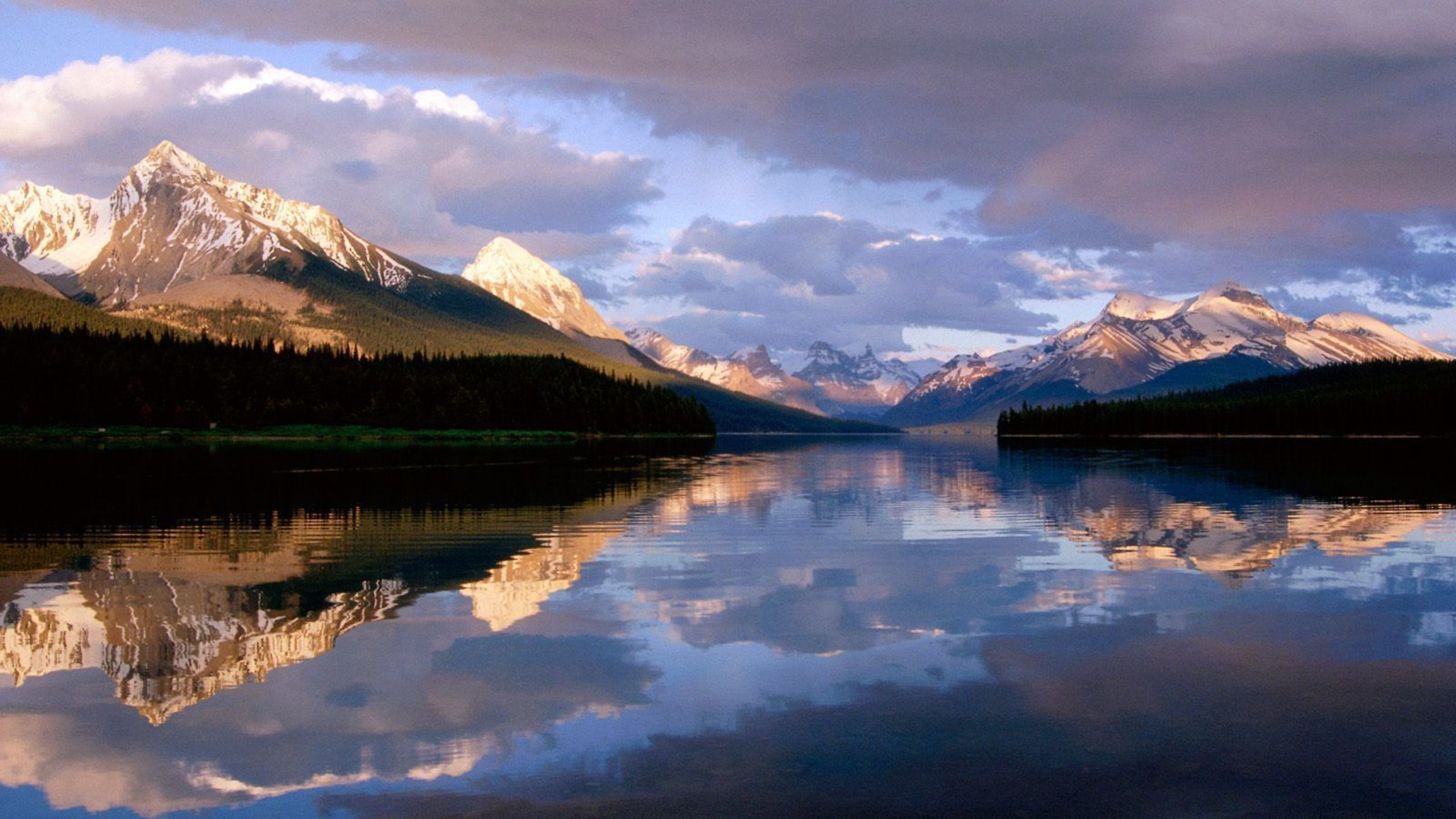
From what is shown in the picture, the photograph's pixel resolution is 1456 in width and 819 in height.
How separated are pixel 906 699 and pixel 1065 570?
18423mm

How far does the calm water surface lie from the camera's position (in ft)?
49.2

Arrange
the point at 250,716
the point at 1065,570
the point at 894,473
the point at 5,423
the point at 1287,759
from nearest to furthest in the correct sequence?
1. the point at 1287,759
2. the point at 250,716
3. the point at 1065,570
4. the point at 894,473
5. the point at 5,423

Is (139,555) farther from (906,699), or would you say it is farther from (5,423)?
(5,423)

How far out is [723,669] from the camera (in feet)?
70.8

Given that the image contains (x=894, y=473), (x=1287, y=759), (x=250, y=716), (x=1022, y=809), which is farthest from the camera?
(x=894, y=473)

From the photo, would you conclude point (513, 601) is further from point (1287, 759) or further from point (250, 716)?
point (1287, 759)

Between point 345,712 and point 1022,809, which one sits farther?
point 345,712

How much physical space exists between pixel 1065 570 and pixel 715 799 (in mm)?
24105

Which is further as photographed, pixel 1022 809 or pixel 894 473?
pixel 894 473

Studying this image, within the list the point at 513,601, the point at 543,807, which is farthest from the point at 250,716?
the point at 513,601

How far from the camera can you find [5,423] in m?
193

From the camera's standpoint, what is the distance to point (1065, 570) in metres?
35.6

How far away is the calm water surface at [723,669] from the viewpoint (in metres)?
15.0

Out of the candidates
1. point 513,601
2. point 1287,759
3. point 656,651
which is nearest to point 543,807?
point 656,651
